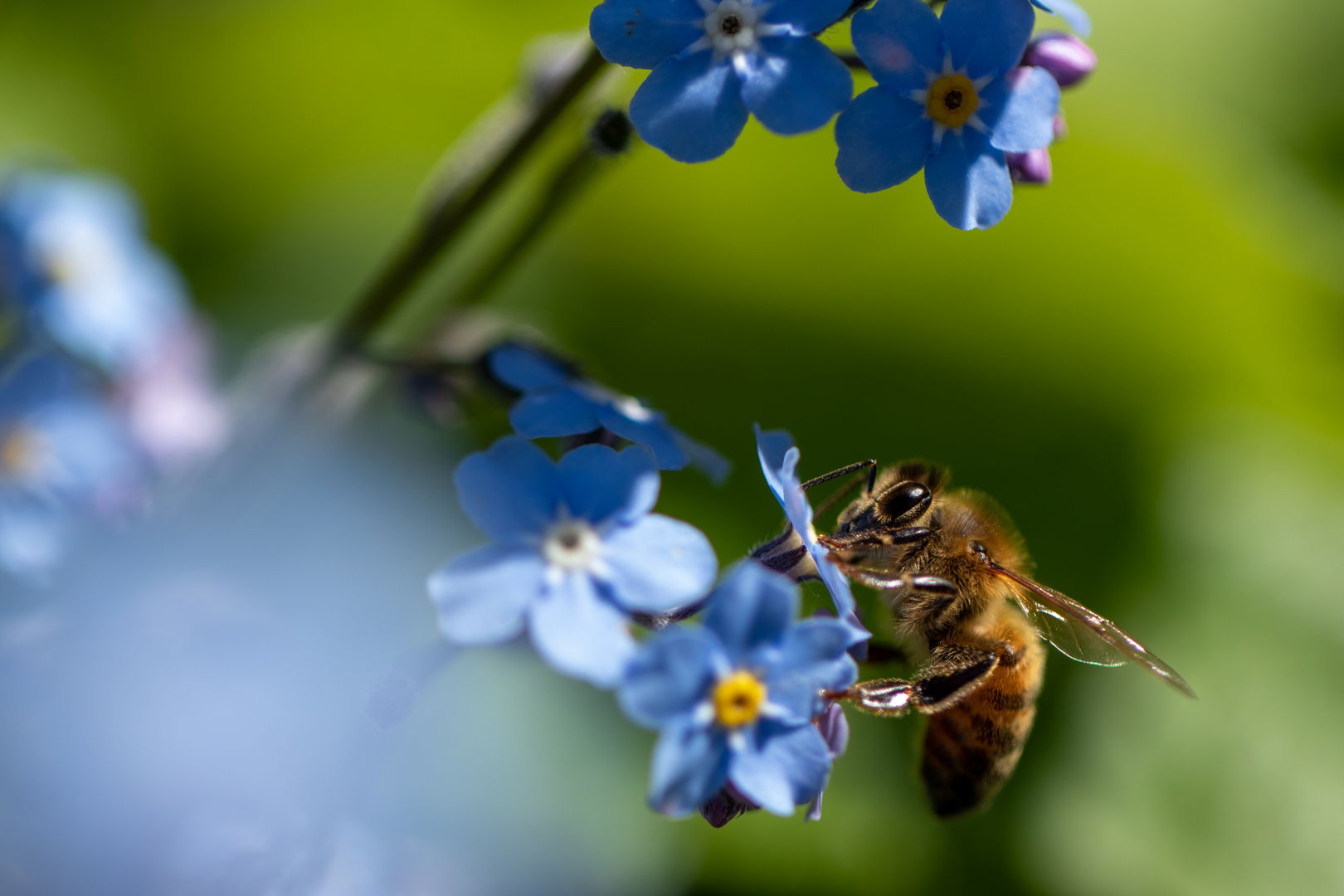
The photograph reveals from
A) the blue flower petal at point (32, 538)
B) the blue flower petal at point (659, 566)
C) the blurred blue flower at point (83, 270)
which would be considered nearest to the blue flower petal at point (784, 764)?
the blue flower petal at point (659, 566)

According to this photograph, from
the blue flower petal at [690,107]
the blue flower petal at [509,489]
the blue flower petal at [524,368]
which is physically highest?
the blue flower petal at [690,107]

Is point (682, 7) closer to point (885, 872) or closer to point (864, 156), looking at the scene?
point (864, 156)

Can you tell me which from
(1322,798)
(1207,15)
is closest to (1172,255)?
(1207,15)

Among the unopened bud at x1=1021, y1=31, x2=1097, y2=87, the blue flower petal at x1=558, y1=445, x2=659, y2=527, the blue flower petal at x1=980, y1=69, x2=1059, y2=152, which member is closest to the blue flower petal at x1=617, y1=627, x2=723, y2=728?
the blue flower petal at x1=558, y1=445, x2=659, y2=527

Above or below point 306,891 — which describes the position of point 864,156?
above

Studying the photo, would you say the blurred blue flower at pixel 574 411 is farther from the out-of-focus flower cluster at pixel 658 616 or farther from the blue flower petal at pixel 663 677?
the blue flower petal at pixel 663 677

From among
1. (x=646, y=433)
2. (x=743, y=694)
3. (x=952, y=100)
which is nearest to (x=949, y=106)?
(x=952, y=100)
